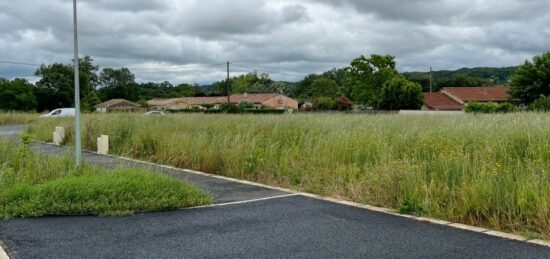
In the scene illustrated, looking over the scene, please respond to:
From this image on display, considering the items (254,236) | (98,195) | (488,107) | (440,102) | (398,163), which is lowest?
(254,236)

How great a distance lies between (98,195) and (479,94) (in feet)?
267

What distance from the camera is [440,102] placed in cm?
7550

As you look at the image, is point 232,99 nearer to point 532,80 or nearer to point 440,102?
point 440,102

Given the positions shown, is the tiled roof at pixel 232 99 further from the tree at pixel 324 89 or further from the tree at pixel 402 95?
the tree at pixel 402 95

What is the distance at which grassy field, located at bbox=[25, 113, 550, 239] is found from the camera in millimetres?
6598

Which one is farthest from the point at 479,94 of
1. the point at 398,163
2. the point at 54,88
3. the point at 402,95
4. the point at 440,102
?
the point at 398,163

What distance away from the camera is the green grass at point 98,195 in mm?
7348

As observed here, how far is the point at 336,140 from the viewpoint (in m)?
11.4

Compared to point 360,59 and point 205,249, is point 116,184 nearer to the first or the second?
point 205,249

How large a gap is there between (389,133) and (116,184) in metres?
6.79

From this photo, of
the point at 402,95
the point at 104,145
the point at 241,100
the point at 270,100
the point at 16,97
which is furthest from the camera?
the point at 270,100

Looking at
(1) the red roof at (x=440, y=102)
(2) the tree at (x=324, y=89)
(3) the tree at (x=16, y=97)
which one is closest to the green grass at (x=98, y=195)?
(1) the red roof at (x=440, y=102)

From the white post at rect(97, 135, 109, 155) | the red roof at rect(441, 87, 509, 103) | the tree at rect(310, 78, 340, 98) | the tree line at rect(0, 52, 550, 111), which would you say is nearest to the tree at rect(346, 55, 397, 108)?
the tree line at rect(0, 52, 550, 111)

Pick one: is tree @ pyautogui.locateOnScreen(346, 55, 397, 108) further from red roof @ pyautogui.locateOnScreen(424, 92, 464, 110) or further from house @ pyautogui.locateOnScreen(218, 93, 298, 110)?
house @ pyautogui.locateOnScreen(218, 93, 298, 110)
